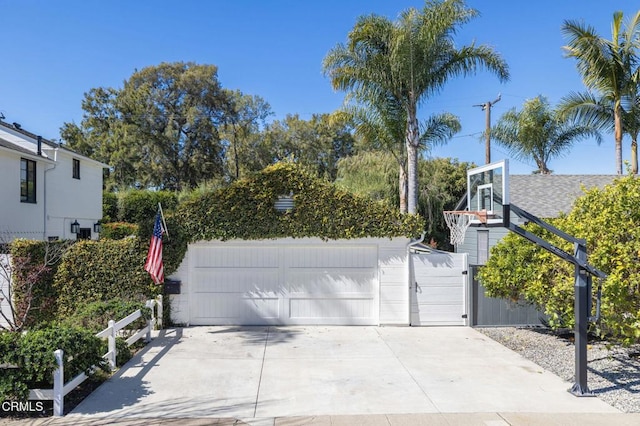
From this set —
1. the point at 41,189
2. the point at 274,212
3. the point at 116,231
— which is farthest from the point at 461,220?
the point at 116,231

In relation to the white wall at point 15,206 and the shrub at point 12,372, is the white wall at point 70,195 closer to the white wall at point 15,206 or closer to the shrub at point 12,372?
the white wall at point 15,206

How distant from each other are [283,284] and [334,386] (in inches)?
157

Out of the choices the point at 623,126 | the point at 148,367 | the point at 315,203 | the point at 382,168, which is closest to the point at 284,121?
the point at 382,168

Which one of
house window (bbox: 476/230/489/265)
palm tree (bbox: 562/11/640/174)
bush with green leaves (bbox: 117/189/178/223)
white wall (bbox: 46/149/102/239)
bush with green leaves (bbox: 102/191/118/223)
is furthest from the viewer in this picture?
bush with green leaves (bbox: 117/189/178/223)

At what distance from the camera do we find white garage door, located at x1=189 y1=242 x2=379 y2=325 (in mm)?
9617

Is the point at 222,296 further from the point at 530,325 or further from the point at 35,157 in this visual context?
the point at 35,157

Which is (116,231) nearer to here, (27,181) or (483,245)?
(27,181)

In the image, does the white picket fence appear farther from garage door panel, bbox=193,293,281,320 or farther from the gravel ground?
the gravel ground

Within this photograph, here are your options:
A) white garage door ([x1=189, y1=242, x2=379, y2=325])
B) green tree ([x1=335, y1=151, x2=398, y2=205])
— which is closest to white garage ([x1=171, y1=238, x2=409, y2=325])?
white garage door ([x1=189, y1=242, x2=379, y2=325])

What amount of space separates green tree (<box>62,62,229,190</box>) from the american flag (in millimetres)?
26070

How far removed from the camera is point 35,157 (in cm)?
1548

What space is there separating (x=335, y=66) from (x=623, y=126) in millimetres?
10945

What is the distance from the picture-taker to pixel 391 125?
1430cm

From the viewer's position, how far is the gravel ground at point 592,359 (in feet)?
18.7
